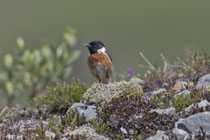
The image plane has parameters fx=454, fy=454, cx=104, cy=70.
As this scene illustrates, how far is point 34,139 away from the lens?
6703 mm

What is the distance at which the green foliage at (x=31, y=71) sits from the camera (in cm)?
1252

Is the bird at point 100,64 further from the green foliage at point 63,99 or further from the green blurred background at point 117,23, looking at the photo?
the green blurred background at point 117,23

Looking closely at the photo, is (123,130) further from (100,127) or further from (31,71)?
(31,71)

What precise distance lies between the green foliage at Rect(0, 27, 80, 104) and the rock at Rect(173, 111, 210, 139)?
21.6 feet

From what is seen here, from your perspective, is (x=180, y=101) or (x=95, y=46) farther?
(x=95, y=46)

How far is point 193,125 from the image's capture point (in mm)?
6258

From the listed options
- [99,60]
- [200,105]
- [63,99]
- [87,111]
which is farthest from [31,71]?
[200,105]

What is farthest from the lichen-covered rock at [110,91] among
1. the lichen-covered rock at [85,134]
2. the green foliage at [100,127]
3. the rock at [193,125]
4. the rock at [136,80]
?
the rock at [136,80]

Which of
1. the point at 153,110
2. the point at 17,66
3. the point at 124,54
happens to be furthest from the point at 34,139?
the point at 124,54

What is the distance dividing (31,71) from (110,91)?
5197mm

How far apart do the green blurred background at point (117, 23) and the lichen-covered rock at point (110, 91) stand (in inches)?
997

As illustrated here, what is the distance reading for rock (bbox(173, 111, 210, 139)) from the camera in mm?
6221

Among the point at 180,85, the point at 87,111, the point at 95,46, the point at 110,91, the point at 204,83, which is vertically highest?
the point at 95,46

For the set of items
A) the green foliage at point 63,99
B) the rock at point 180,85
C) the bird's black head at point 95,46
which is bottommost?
the rock at point 180,85
